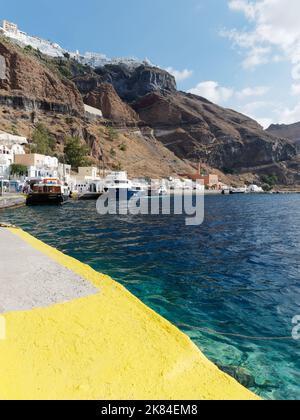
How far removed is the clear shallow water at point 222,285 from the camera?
575 centimetres

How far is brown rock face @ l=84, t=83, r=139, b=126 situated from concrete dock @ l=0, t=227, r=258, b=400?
165 meters

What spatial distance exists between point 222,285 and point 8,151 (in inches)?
3074

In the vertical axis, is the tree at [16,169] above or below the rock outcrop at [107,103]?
below

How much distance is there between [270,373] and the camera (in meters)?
5.36

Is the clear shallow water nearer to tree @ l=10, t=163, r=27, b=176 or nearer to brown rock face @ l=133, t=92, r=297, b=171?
tree @ l=10, t=163, r=27, b=176

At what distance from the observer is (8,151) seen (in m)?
75.8

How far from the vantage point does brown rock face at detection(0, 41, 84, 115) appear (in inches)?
4377

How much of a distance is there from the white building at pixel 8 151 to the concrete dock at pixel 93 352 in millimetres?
65345

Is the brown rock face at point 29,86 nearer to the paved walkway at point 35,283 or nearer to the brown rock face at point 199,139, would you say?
the brown rock face at point 199,139

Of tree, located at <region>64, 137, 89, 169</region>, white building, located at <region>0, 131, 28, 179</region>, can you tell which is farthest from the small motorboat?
white building, located at <region>0, 131, 28, 179</region>

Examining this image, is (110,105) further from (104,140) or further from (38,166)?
(38,166)

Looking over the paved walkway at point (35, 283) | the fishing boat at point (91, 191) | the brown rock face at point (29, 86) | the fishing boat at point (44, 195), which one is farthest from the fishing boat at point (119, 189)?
the brown rock face at point (29, 86)
